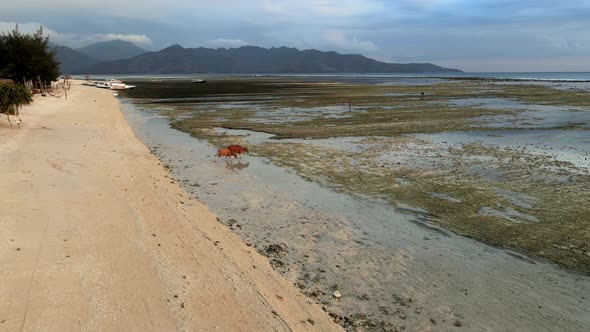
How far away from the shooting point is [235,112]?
113 ft

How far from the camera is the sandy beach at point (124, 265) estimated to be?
16.9ft

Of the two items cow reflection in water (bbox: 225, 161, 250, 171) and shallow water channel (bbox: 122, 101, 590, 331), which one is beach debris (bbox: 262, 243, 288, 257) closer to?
shallow water channel (bbox: 122, 101, 590, 331)

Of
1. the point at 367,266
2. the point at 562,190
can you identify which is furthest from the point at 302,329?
the point at 562,190

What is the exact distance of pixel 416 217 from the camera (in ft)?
33.0

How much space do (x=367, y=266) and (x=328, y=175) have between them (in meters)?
6.82

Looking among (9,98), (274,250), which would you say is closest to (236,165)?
(274,250)

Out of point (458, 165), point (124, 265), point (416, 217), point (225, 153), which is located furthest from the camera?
point (225, 153)

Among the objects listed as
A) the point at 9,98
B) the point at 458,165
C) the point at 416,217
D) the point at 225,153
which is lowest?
the point at 416,217

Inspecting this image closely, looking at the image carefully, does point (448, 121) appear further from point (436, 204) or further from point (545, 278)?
point (545, 278)

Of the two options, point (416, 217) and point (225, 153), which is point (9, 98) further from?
point (416, 217)

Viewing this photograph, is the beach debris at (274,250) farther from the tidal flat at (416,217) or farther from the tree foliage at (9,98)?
the tree foliage at (9,98)

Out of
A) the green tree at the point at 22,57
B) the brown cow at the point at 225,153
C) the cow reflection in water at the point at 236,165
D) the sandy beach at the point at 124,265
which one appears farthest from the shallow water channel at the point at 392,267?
the green tree at the point at 22,57

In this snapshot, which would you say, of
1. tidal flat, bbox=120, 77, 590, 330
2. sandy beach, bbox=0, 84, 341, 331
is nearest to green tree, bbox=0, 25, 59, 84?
tidal flat, bbox=120, 77, 590, 330

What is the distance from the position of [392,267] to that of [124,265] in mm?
4585
